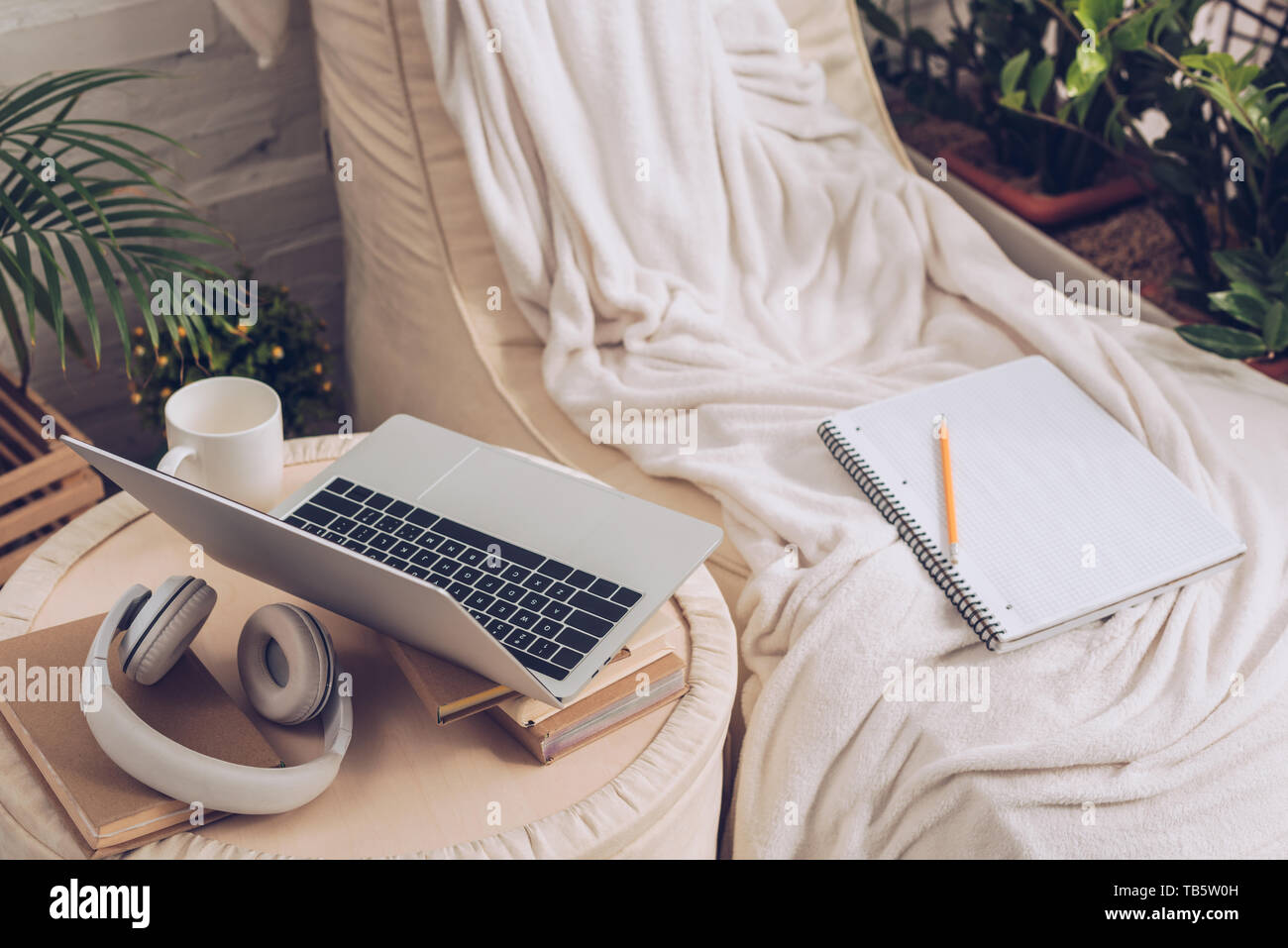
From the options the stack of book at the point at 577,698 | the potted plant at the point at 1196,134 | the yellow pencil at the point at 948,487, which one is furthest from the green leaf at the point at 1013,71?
the stack of book at the point at 577,698

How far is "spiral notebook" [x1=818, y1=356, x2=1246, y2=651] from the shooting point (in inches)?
38.3

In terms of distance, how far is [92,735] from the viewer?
29.7 inches

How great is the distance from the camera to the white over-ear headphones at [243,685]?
69 cm

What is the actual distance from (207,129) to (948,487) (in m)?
1.07

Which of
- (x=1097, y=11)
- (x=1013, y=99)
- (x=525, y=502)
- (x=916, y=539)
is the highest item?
(x=1097, y=11)

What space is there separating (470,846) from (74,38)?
113 cm

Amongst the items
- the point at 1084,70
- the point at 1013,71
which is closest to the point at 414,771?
the point at 1084,70

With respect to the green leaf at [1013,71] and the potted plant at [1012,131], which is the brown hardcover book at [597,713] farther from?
the potted plant at [1012,131]

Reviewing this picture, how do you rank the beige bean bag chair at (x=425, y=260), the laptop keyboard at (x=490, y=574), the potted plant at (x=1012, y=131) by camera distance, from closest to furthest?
the laptop keyboard at (x=490, y=574), the beige bean bag chair at (x=425, y=260), the potted plant at (x=1012, y=131)

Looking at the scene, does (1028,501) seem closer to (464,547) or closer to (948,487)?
(948,487)

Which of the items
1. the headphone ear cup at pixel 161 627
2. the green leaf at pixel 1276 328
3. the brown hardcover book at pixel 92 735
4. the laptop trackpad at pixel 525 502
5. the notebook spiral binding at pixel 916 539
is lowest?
the notebook spiral binding at pixel 916 539

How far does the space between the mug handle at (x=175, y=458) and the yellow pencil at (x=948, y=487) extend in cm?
64
